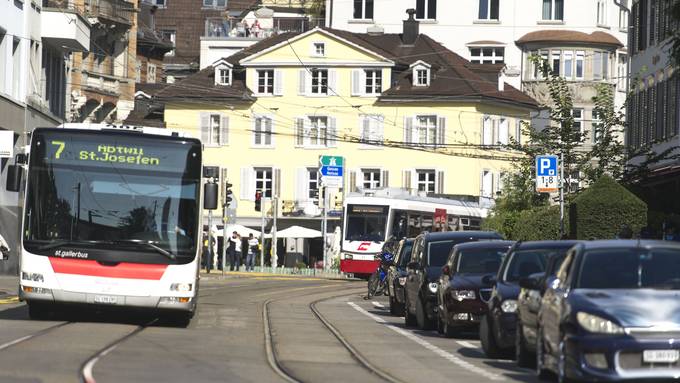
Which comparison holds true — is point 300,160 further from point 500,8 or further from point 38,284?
point 38,284

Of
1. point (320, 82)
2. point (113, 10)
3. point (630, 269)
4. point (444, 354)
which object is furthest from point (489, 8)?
point (630, 269)

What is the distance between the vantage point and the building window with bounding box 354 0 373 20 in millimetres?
101562

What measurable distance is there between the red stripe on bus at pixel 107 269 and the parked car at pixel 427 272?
15.8 feet

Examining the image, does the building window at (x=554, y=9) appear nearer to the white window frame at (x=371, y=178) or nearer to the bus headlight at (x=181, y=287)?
the white window frame at (x=371, y=178)

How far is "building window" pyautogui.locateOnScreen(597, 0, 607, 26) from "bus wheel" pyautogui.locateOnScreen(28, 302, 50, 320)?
→ 7714 cm

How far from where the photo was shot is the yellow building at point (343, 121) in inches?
3474

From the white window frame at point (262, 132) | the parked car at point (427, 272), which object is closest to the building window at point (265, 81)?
the white window frame at point (262, 132)

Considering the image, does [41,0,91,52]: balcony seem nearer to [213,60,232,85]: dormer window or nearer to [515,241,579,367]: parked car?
[213,60,232,85]: dormer window

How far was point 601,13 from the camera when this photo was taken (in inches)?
3974

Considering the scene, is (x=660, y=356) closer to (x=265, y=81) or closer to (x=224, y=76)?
(x=265, y=81)

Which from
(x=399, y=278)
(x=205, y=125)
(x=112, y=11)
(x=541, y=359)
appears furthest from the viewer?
(x=205, y=125)

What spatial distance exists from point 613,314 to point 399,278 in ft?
58.4

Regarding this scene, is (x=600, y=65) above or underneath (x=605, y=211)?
above

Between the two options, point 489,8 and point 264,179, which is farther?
point 489,8
